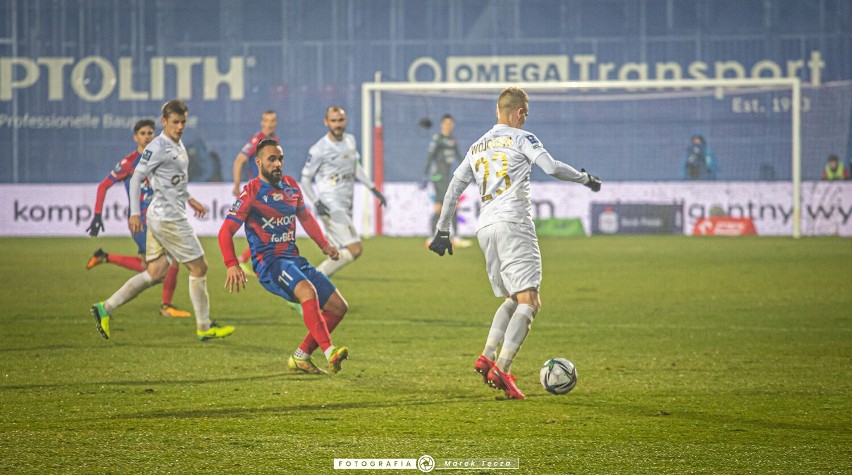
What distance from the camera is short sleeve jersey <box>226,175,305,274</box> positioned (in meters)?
7.91

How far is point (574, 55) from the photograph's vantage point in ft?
118

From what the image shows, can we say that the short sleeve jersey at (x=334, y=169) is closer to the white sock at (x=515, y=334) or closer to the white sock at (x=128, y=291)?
the white sock at (x=128, y=291)

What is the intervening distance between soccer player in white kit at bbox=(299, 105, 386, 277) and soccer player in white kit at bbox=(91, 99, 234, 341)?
3.03 m

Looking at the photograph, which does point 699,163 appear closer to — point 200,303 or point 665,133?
point 665,133

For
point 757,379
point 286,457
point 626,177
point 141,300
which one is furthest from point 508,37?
point 286,457

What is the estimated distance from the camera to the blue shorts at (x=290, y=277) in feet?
25.8

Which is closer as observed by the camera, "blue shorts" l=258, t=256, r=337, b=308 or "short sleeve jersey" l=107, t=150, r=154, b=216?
"blue shorts" l=258, t=256, r=337, b=308

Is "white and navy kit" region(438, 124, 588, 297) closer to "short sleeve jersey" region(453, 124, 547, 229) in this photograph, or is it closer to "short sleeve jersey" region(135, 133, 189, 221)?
"short sleeve jersey" region(453, 124, 547, 229)

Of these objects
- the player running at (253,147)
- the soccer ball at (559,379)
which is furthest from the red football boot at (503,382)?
the player running at (253,147)

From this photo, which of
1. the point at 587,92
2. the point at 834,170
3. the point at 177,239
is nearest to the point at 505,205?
the point at 177,239

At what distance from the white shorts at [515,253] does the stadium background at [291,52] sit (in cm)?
2701

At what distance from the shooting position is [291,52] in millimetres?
37406

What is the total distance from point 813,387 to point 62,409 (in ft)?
13.9

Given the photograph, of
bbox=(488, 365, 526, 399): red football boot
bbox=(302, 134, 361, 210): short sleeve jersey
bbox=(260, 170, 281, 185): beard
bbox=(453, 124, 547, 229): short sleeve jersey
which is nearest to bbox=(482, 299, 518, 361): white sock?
bbox=(488, 365, 526, 399): red football boot
